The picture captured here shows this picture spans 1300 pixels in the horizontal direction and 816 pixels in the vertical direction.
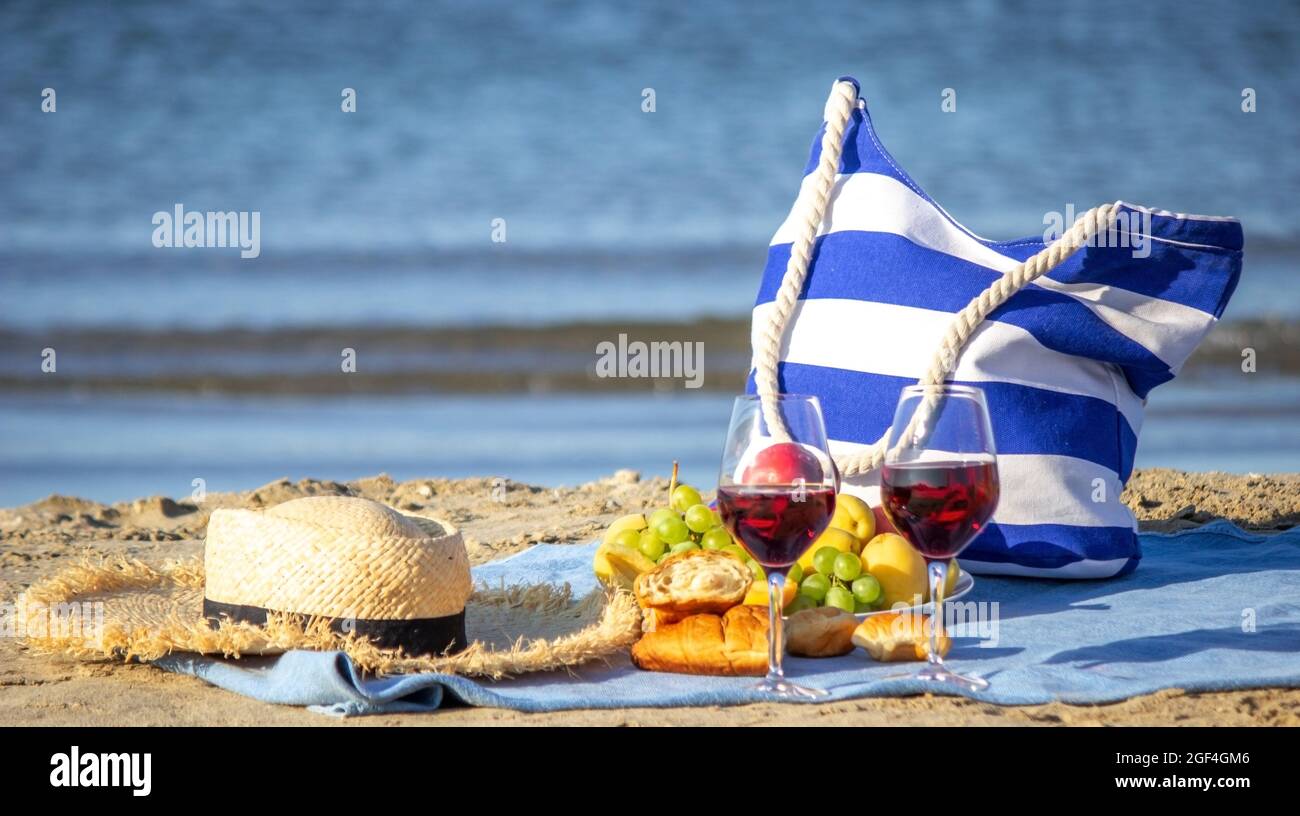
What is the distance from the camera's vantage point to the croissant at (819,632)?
8.64ft

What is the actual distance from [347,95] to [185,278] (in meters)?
3.64

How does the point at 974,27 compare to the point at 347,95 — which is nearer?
the point at 347,95

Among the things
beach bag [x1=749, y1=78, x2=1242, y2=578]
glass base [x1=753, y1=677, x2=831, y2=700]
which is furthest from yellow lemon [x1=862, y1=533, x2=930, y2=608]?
glass base [x1=753, y1=677, x2=831, y2=700]

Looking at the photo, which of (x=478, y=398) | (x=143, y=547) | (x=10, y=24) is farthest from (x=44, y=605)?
(x=10, y=24)

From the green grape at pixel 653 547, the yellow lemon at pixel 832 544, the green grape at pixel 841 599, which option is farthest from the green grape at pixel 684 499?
the green grape at pixel 841 599

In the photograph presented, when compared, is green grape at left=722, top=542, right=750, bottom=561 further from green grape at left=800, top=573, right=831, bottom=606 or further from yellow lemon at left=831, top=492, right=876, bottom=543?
yellow lemon at left=831, top=492, right=876, bottom=543

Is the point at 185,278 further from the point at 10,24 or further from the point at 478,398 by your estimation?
the point at 10,24

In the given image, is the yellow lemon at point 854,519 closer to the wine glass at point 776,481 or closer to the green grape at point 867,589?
the green grape at point 867,589

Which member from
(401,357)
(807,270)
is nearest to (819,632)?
(807,270)

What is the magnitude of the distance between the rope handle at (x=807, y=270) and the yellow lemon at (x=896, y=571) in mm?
229

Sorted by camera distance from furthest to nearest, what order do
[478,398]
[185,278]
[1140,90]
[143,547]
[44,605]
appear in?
[1140,90], [185,278], [478,398], [143,547], [44,605]

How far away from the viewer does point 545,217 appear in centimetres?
1052

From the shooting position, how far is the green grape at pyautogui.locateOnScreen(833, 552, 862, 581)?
2779mm

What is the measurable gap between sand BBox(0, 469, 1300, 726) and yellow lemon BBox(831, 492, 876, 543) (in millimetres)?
672
